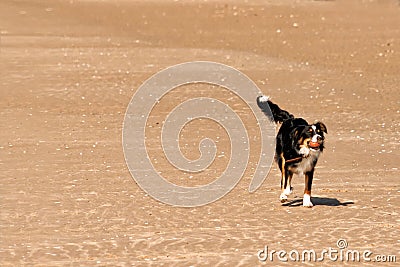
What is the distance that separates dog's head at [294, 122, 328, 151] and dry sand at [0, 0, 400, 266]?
78 centimetres

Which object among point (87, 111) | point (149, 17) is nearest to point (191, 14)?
point (149, 17)

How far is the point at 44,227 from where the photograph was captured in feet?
39.7

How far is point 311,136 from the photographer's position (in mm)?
12984

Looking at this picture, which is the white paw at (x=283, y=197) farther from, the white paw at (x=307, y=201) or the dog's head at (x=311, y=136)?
the dog's head at (x=311, y=136)

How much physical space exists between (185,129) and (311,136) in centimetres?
753

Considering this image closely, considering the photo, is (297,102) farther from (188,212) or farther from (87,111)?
(188,212)

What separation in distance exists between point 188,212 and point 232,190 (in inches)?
70.4

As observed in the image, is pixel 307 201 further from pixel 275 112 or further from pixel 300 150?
pixel 275 112

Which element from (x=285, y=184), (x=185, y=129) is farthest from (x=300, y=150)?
(x=185, y=129)

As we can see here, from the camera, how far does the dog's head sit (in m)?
12.9

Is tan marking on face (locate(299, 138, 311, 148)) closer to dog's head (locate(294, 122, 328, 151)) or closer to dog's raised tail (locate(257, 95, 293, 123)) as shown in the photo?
dog's head (locate(294, 122, 328, 151))

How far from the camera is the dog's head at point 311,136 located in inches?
508

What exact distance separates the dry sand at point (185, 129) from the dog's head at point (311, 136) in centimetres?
78

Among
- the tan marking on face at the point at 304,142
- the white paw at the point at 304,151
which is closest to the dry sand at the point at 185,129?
the white paw at the point at 304,151
